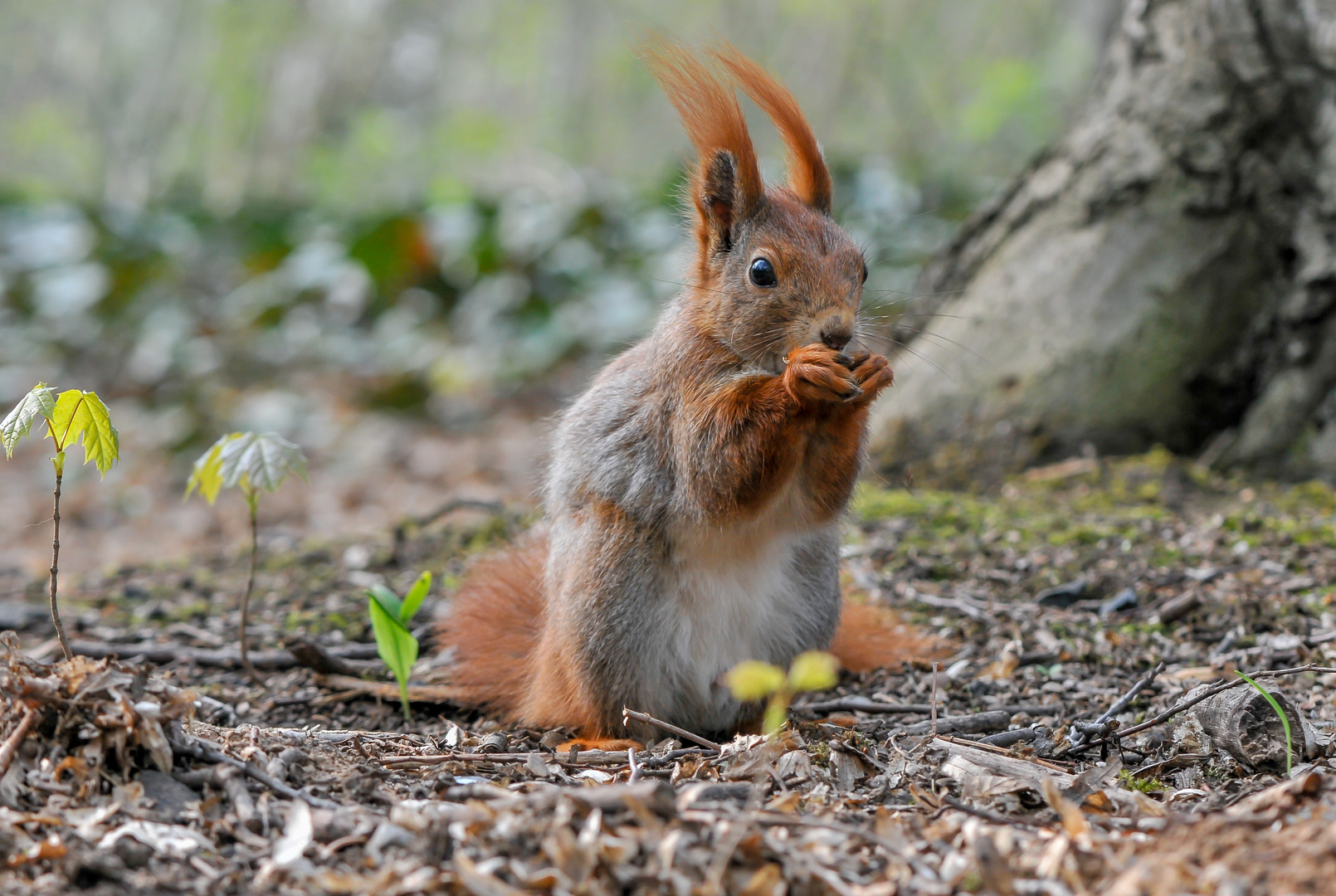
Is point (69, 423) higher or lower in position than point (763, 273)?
lower

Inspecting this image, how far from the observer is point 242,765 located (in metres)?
1.72

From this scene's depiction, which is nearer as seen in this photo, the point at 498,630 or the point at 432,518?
the point at 498,630

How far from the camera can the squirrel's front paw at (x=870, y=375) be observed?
210cm

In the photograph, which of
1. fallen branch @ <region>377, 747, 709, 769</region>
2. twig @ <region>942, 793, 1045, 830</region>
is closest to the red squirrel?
fallen branch @ <region>377, 747, 709, 769</region>

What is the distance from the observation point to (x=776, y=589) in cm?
242

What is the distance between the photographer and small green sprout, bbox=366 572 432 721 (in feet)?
→ 7.97

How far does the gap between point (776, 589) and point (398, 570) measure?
68.8 inches

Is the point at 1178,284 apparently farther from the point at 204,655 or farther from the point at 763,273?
the point at 204,655

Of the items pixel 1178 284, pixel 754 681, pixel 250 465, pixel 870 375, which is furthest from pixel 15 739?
pixel 1178 284

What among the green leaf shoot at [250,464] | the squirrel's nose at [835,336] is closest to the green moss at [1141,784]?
the squirrel's nose at [835,336]

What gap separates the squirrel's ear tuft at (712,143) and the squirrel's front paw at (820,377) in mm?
440

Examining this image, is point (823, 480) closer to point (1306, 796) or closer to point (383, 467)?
point (1306, 796)

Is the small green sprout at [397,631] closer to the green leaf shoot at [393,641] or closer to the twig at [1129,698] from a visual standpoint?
the green leaf shoot at [393,641]

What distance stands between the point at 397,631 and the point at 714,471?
0.82m
